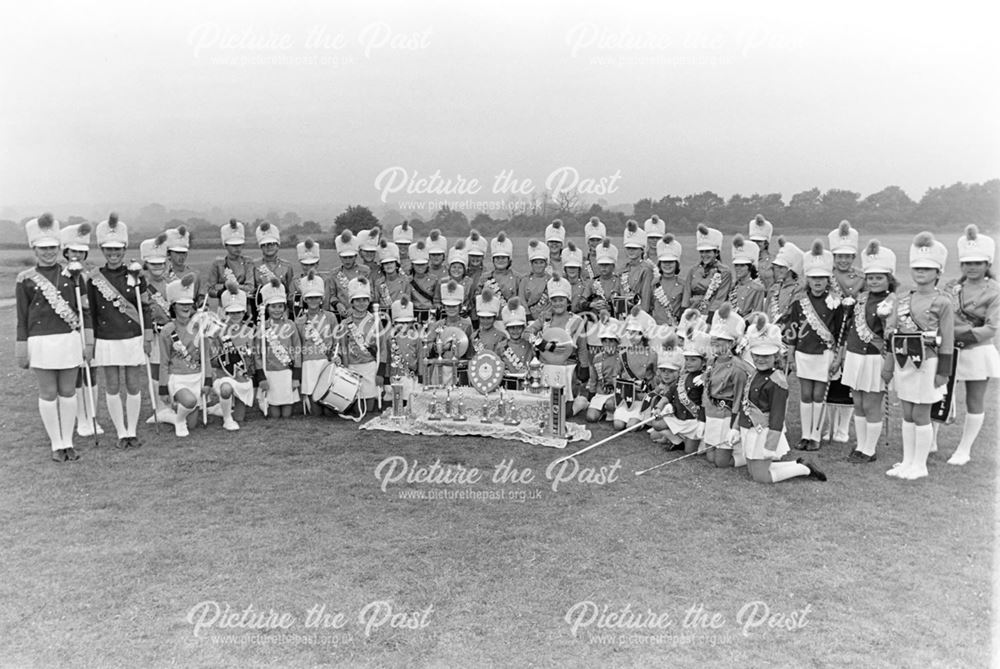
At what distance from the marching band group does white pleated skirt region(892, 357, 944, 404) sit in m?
0.02

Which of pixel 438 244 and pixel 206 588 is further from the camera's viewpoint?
pixel 438 244

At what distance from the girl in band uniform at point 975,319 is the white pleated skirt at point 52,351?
10393 millimetres

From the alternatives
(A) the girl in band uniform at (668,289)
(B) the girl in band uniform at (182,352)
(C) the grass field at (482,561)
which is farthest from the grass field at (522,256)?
(C) the grass field at (482,561)

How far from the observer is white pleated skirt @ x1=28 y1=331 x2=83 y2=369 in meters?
8.37

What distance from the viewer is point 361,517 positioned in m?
7.03

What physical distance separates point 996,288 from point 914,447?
203 centimetres

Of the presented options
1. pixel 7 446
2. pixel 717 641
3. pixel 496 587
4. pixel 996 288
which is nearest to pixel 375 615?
pixel 496 587

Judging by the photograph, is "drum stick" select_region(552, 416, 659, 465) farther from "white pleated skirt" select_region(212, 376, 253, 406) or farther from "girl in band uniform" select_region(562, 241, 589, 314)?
"white pleated skirt" select_region(212, 376, 253, 406)

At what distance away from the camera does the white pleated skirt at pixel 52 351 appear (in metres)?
8.37

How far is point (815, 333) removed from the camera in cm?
910

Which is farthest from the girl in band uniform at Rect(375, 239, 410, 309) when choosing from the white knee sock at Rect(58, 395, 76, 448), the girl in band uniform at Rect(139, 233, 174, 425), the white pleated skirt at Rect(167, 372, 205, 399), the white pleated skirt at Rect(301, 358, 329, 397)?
the white knee sock at Rect(58, 395, 76, 448)

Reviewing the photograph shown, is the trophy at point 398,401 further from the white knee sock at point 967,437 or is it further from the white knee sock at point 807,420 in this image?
the white knee sock at point 967,437

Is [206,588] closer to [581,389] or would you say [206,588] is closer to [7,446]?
[7,446]

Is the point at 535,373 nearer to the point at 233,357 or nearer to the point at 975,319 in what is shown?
the point at 233,357
